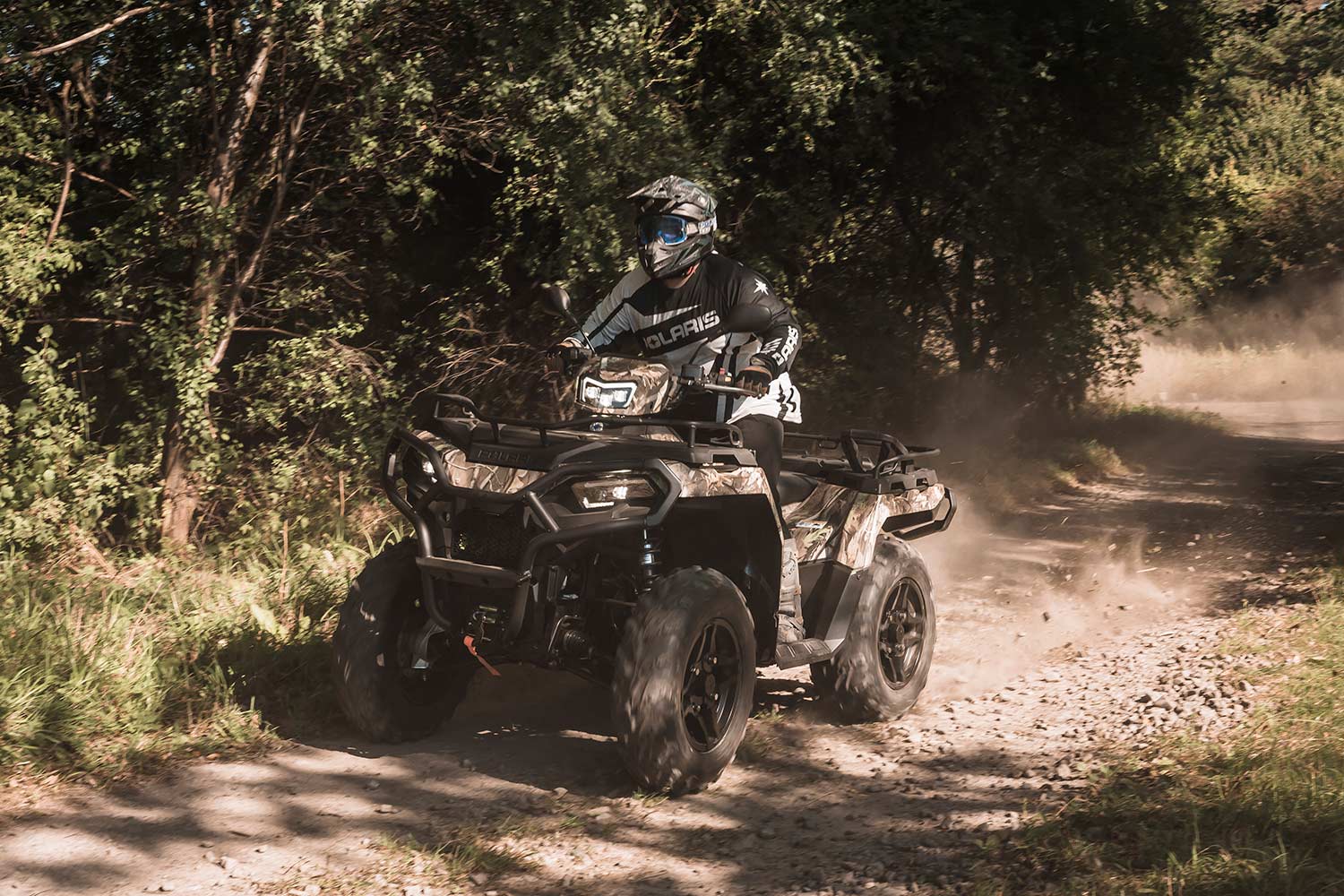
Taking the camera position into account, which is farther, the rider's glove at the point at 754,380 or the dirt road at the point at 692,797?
the rider's glove at the point at 754,380

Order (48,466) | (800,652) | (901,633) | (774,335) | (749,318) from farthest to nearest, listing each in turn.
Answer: (48,466) < (901,633) < (774,335) < (800,652) < (749,318)

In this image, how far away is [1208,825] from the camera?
477 centimetres

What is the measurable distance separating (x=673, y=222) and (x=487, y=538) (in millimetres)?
1783

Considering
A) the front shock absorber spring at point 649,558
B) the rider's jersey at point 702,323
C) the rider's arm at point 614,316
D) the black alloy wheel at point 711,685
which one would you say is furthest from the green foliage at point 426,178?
the black alloy wheel at point 711,685

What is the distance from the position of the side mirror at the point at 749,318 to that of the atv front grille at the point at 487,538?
1402 mm

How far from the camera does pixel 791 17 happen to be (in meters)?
11.0

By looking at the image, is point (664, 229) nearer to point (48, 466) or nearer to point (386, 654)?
point (386, 654)

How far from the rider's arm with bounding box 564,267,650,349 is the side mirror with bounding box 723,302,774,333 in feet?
2.44

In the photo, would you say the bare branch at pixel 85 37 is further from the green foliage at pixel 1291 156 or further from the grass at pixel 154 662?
the green foliage at pixel 1291 156

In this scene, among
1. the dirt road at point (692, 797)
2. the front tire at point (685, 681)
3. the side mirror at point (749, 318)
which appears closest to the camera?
the dirt road at point (692, 797)

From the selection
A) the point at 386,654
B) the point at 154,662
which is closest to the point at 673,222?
the point at 386,654

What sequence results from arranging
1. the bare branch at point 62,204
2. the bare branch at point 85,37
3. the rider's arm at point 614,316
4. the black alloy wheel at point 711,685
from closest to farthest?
the black alloy wheel at point 711,685
the rider's arm at point 614,316
the bare branch at point 85,37
the bare branch at point 62,204

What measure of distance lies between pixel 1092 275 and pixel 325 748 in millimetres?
11351

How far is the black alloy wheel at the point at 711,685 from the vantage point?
5504 millimetres
